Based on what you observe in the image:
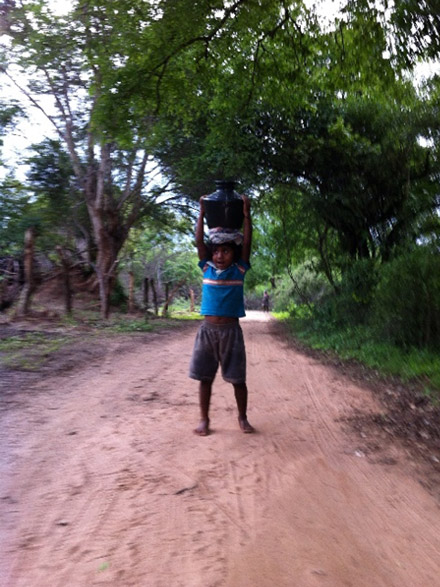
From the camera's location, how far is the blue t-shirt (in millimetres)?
4180

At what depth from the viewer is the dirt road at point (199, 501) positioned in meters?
2.26

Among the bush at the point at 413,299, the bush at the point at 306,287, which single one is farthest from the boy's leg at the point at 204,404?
the bush at the point at 306,287

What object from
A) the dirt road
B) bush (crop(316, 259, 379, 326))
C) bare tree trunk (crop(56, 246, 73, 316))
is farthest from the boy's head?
bare tree trunk (crop(56, 246, 73, 316))

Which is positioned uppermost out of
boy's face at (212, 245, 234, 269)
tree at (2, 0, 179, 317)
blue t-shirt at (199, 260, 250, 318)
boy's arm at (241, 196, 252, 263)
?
tree at (2, 0, 179, 317)

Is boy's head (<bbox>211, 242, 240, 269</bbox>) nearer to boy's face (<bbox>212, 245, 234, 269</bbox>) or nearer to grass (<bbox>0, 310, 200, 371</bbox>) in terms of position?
boy's face (<bbox>212, 245, 234, 269</bbox>)

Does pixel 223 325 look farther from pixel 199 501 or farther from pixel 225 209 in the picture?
pixel 199 501

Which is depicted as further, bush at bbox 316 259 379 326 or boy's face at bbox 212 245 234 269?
bush at bbox 316 259 379 326

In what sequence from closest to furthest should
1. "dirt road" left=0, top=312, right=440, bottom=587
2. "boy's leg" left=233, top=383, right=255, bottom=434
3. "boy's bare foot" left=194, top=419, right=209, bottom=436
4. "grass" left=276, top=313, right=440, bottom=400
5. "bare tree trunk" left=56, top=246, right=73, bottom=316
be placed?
"dirt road" left=0, top=312, right=440, bottom=587, "boy's bare foot" left=194, top=419, right=209, bottom=436, "boy's leg" left=233, top=383, right=255, bottom=434, "grass" left=276, top=313, right=440, bottom=400, "bare tree trunk" left=56, top=246, right=73, bottom=316

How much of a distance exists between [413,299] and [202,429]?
5287 mm

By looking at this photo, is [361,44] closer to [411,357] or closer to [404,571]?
[411,357]

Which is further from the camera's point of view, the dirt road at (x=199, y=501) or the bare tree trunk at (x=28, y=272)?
the bare tree trunk at (x=28, y=272)

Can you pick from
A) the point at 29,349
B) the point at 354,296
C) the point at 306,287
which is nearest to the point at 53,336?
the point at 29,349

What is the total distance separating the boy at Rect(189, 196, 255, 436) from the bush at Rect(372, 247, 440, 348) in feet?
15.8

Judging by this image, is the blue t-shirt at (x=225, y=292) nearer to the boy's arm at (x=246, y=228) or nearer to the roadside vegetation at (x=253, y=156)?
the boy's arm at (x=246, y=228)
